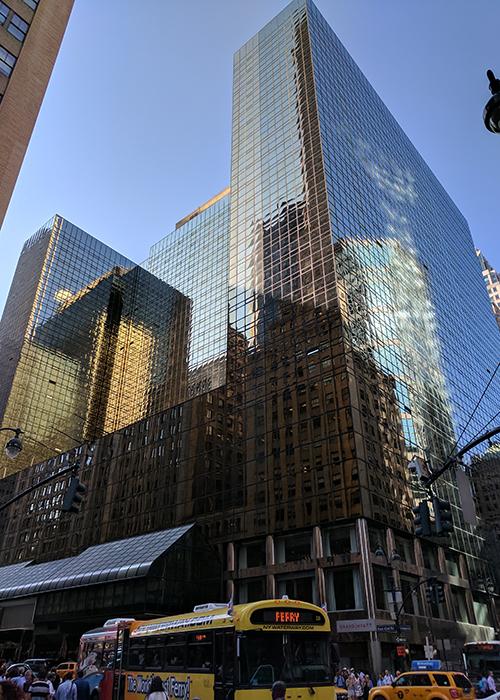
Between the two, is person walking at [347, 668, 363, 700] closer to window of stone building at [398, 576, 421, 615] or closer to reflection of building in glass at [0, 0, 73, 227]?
window of stone building at [398, 576, 421, 615]

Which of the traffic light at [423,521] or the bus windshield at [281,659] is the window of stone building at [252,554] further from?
the traffic light at [423,521]

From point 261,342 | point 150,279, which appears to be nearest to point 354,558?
point 261,342

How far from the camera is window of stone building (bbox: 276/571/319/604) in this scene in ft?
144

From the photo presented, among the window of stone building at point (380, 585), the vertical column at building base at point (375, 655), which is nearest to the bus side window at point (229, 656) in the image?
the vertical column at building base at point (375, 655)

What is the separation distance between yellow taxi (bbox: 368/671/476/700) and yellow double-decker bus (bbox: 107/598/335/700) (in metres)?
8.97

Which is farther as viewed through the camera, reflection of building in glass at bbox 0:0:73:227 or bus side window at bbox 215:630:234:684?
reflection of building in glass at bbox 0:0:73:227

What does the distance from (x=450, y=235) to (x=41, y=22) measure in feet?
254

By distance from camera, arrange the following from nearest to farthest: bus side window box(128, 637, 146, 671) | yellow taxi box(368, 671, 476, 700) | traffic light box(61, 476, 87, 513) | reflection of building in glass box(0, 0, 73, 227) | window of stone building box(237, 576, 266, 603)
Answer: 1. traffic light box(61, 476, 87, 513)
2. bus side window box(128, 637, 146, 671)
3. yellow taxi box(368, 671, 476, 700)
4. reflection of building in glass box(0, 0, 73, 227)
5. window of stone building box(237, 576, 266, 603)

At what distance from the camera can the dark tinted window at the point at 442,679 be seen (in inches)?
774

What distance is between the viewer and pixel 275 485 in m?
48.8

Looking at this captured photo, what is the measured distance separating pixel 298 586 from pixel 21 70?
43237mm

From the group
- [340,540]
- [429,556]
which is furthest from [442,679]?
[429,556]

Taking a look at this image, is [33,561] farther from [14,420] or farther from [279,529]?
[279,529]

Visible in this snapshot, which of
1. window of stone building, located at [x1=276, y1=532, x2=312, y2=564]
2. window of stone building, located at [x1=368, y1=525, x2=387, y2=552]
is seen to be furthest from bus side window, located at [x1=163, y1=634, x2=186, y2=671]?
window of stone building, located at [x1=276, y1=532, x2=312, y2=564]
